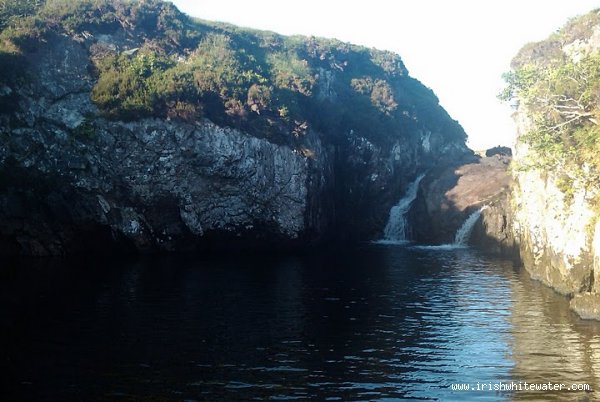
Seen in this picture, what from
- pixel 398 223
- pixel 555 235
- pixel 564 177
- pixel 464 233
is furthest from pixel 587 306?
pixel 398 223

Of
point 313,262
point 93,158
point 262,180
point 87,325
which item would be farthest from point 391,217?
point 87,325

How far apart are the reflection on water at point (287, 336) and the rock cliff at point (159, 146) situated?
669 inches

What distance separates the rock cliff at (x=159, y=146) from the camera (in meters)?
57.3

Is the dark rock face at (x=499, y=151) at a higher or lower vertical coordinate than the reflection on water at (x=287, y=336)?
higher

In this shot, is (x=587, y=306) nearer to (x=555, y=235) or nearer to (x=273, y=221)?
(x=555, y=235)

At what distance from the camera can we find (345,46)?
391 ft

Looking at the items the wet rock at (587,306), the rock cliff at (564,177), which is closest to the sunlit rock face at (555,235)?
the rock cliff at (564,177)

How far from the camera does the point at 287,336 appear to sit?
25016 mm

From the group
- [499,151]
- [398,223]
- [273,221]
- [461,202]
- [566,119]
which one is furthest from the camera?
[499,151]

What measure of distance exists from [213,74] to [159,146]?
16.0 metres

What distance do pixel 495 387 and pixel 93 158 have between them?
54.0 meters

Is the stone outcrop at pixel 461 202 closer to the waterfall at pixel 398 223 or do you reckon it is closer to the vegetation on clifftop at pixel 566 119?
the waterfall at pixel 398 223

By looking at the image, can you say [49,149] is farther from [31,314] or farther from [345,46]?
[345,46]

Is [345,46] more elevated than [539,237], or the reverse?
[345,46]
